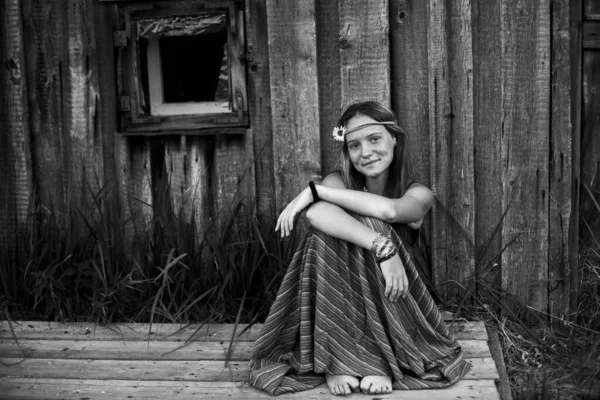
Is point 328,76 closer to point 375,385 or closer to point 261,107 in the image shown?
point 261,107

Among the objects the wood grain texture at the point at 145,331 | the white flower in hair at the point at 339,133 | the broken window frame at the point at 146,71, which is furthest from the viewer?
the broken window frame at the point at 146,71

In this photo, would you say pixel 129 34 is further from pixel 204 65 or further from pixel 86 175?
pixel 86 175

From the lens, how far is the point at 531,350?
3951mm

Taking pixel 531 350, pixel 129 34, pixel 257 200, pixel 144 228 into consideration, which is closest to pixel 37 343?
pixel 144 228

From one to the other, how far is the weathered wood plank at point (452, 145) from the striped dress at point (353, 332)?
80cm

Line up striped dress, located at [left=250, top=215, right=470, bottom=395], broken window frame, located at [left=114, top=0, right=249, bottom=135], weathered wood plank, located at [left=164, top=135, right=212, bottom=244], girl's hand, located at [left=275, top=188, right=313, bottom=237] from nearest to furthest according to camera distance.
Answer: striped dress, located at [left=250, top=215, right=470, bottom=395] → girl's hand, located at [left=275, top=188, right=313, bottom=237] → broken window frame, located at [left=114, top=0, right=249, bottom=135] → weathered wood plank, located at [left=164, top=135, right=212, bottom=244]

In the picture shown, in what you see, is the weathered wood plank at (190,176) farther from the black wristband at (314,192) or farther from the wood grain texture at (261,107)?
the black wristband at (314,192)

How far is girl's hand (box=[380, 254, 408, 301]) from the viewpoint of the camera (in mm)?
3172

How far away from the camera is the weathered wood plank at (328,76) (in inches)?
161

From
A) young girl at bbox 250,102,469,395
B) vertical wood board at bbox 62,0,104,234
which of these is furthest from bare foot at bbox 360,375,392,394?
vertical wood board at bbox 62,0,104,234

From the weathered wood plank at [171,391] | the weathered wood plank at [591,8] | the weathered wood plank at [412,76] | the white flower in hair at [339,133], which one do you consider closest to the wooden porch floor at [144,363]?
the weathered wood plank at [171,391]

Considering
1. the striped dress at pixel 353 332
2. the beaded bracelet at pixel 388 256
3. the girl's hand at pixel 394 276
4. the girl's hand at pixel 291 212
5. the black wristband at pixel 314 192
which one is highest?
the black wristband at pixel 314 192

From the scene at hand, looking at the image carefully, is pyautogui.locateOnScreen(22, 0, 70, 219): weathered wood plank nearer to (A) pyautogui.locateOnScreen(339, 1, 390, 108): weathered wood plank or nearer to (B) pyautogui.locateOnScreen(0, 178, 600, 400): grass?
(B) pyautogui.locateOnScreen(0, 178, 600, 400): grass

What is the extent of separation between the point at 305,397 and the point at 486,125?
1.72 meters
